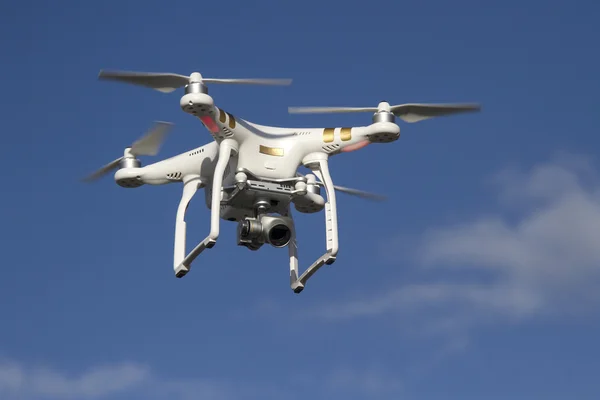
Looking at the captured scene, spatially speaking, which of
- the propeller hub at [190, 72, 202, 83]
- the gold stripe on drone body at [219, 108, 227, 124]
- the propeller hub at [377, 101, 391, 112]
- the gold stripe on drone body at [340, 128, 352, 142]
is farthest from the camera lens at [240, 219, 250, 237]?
the propeller hub at [377, 101, 391, 112]

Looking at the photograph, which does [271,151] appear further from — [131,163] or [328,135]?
[131,163]

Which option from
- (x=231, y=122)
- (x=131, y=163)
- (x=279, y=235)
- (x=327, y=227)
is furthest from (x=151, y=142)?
(x=327, y=227)

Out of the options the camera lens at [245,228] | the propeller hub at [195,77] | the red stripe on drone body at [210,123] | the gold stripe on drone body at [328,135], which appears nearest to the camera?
the propeller hub at [195,77]

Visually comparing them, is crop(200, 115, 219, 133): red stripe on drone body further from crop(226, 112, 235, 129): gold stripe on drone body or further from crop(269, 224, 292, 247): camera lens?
crop(269, 224, 292, 247): camera lens

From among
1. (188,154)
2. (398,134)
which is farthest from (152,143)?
(398,134)

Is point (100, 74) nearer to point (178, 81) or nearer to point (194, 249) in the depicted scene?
point (178, 81)

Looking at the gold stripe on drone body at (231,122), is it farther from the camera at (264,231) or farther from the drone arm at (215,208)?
the camera at (264,231)

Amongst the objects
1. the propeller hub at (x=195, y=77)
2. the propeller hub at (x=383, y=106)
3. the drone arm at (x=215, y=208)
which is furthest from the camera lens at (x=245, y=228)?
the propeller hub at (x=383, y=106)
